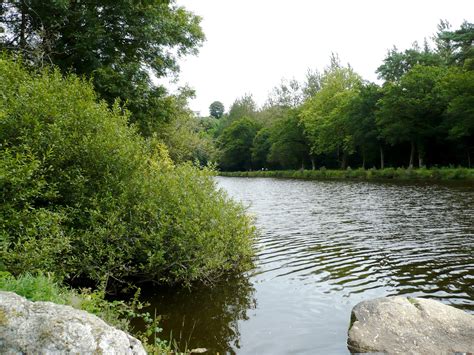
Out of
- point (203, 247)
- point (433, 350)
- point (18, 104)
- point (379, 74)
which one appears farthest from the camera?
point (379, 74)

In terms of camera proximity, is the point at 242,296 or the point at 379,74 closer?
the point at 242,296

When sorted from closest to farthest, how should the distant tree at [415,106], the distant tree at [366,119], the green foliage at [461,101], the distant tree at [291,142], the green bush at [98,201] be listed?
1. the green bush at [98,201]
2. the green foliage at [461,101]
3. the distant tree at [415,106]
4. the distant tree at [366,119]
5. the distant tree at [291,142]

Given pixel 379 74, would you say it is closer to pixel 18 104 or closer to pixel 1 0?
pixel 1 0

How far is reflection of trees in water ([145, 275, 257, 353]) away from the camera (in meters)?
7.53

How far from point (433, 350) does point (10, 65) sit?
11579 millimetres

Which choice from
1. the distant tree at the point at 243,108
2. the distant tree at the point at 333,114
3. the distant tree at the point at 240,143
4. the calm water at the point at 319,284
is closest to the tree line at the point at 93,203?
the calm water at the point at 319,284

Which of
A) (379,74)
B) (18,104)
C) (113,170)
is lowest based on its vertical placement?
(113,170)

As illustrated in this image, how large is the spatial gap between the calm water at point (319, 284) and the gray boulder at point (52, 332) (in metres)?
3.96

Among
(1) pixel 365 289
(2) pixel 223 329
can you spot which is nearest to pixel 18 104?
(2) pixel 223 329

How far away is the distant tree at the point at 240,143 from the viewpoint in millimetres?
117562

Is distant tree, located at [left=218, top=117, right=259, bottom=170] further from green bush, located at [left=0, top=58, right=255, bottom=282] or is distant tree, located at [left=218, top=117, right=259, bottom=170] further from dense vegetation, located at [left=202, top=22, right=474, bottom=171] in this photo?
green bush, located at [left=0, top=58, right=255, bottom=282]

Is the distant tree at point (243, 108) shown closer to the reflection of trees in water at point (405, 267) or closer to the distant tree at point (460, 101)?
the distant tree at point (460, 101)

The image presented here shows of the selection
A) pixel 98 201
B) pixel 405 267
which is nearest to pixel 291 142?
pixel 405 267

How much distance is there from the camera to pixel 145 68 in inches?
805
